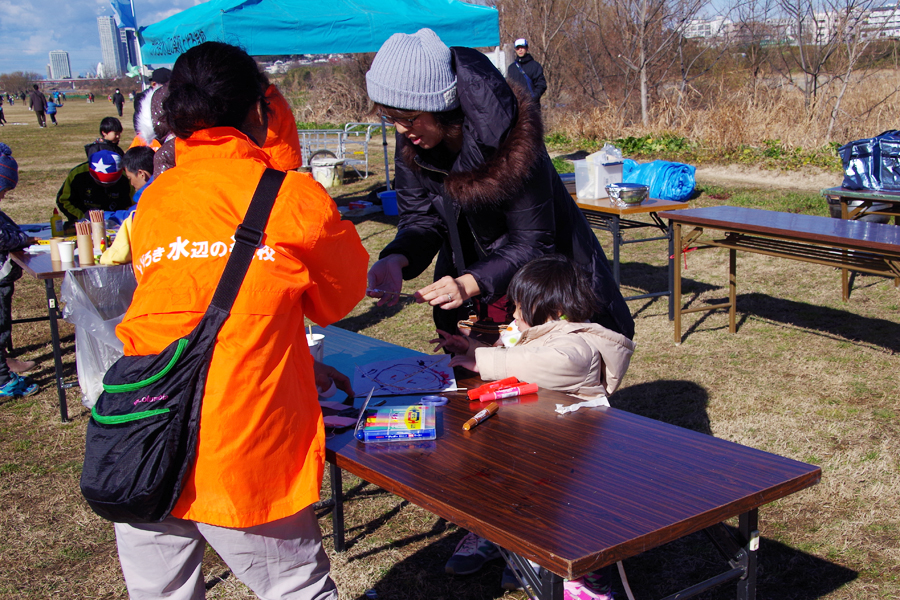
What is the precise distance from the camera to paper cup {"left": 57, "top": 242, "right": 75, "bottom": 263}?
13.0 ft

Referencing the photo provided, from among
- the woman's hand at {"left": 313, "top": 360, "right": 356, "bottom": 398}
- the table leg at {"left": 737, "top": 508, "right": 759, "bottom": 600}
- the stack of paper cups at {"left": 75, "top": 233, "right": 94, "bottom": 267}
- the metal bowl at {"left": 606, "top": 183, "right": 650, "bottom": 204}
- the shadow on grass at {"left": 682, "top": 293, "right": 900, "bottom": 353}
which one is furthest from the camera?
the metal bowl at {"left": 606, "top": 183, "right": 650, "bottom": 204}

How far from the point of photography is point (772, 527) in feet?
8.99

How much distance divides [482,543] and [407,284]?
4.29m

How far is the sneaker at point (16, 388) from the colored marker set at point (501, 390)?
12.7 ft

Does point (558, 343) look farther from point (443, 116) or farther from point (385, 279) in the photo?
point (443, 116)

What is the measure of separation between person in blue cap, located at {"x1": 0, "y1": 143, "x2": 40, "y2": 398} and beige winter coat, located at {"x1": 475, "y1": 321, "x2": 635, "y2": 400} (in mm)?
3729

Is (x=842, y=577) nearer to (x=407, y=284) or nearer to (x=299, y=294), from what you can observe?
(x=299, y=294)

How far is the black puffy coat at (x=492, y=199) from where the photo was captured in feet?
6.37

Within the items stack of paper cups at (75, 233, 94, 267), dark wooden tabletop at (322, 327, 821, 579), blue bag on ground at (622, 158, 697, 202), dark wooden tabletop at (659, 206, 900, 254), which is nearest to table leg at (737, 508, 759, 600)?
dark wooden tabletop at (322, 327, 821, 579)

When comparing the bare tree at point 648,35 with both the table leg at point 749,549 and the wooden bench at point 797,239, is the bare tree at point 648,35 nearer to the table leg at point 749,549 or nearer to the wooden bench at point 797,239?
the wooden bench at point 797,239

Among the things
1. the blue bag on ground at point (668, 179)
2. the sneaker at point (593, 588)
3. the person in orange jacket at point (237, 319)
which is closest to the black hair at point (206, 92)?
the person in orange jacket at point (237, 319)

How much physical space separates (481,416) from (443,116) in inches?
34.7

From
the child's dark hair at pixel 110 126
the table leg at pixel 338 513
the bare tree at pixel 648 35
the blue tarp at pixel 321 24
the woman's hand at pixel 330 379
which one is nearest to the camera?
the woman's hand at pixel 330 379

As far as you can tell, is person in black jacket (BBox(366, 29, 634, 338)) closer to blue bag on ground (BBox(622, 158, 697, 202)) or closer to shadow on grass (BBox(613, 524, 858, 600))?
shadow on grass (BBox(613, 524, 858, 600))
